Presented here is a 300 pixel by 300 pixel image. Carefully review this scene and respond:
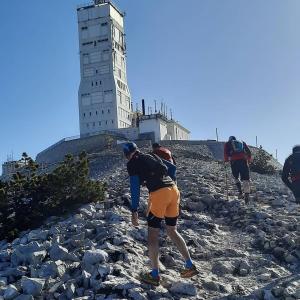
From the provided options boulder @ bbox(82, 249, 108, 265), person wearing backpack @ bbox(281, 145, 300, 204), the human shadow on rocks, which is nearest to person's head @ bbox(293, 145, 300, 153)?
person wearing backpack @ bbox(281, 145, 300, 204)

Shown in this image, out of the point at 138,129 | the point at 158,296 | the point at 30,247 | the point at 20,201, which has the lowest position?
the point at 158,296

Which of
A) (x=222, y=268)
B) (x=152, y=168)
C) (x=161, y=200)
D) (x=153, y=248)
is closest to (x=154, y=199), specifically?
(x=161, y=200)

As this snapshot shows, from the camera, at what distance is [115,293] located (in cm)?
768

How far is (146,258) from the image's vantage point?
9.29 metres

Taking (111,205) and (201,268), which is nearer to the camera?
(201,268)

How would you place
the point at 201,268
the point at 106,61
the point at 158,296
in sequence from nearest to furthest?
1. the point at 158,296
2. the point at 201,268
3. the point at 106,61

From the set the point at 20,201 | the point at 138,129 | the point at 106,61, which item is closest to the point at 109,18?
the point at 106,61

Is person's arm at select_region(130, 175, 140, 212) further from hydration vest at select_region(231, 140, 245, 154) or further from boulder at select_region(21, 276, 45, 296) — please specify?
hydration vest at select_region(231, 140, 245, 154)

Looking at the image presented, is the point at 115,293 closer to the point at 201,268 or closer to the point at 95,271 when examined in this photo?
the point at 95,271

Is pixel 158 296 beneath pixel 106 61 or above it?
beneath

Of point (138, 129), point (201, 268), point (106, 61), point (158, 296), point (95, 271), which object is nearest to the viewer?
point (158, 296)

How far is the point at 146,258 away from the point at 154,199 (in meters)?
1.79

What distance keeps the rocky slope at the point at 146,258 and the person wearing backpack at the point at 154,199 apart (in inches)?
13.3

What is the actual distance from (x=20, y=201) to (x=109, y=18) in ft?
287
